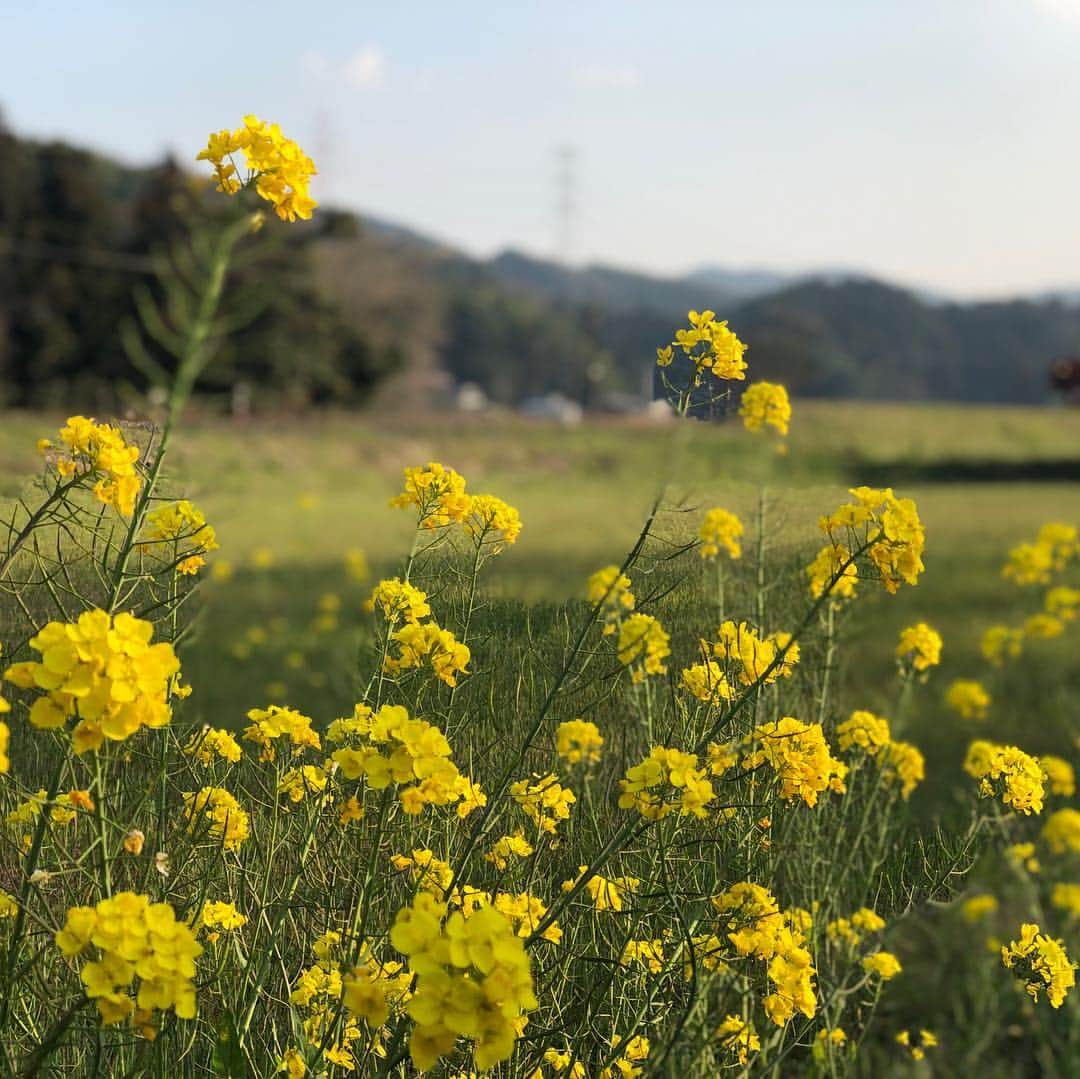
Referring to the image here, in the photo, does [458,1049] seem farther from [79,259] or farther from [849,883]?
[79,259]

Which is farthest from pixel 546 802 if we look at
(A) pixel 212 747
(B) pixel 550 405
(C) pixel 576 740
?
(B) pixel 550 405

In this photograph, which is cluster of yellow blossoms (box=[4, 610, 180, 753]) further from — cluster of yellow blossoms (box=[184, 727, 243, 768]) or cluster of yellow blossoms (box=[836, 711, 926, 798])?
cluster of yellow blossoms (box=[836, 711, 926, 798])

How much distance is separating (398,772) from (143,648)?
0.94 feet

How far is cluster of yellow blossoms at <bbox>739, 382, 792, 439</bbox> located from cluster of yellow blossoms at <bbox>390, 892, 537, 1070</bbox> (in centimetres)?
113

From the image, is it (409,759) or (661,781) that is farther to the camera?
(661,781)

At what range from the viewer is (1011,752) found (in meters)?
1.69

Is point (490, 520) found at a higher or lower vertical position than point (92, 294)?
lower

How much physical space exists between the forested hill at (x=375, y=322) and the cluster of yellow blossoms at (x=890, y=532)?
0.41 meters

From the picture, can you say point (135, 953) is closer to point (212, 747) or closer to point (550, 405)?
point (212, 747)

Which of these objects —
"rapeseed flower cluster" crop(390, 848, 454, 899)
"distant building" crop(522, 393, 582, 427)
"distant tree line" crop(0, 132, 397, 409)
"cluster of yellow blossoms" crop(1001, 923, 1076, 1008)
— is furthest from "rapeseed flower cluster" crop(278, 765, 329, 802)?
"distant building" crop(522, 393, 582, 427)

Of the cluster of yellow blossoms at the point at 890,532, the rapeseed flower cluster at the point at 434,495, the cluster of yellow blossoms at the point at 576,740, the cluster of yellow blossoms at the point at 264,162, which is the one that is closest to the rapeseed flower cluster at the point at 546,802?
the cluster of yellow blossoms at the point at 576,740

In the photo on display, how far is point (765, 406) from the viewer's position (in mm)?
1876

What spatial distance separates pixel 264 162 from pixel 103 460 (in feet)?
1.36

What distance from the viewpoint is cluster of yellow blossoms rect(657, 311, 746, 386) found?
1.40 meters
